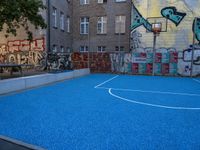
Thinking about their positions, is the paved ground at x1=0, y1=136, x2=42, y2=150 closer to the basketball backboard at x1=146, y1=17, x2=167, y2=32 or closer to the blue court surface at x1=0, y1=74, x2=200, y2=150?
the blue court surface at x1=0, y1=74, x2=200, y2=150

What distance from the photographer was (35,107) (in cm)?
780

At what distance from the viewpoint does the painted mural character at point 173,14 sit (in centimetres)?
2417

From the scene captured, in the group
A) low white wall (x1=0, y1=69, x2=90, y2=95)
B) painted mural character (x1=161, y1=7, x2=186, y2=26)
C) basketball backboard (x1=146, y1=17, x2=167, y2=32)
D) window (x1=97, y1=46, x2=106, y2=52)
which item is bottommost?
low white wall (x1=0, y1=69, x2=90, y2=95)

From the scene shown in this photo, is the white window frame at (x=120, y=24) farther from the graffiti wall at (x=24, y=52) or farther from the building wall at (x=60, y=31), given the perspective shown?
the graffiti wall at (x=24, y=52)

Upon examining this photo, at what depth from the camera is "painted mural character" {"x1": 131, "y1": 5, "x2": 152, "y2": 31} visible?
81.9 feet

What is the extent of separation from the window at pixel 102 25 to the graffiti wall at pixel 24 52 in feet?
32.2

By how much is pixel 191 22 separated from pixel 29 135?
22.9 metres

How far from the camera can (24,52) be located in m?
22.5

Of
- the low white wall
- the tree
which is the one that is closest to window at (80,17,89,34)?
the low white wall

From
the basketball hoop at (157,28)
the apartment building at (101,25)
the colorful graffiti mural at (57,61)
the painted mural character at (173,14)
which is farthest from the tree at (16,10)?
the apartment building at (101,25)

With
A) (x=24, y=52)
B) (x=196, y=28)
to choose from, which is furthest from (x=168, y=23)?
(x=24, y=52)

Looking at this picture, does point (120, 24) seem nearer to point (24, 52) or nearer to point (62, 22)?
point (62, 22)

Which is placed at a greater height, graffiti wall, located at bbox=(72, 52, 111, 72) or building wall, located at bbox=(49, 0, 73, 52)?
building wall, located at bbox=(49, 0, 73, 52)

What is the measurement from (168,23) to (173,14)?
102 centimetres
